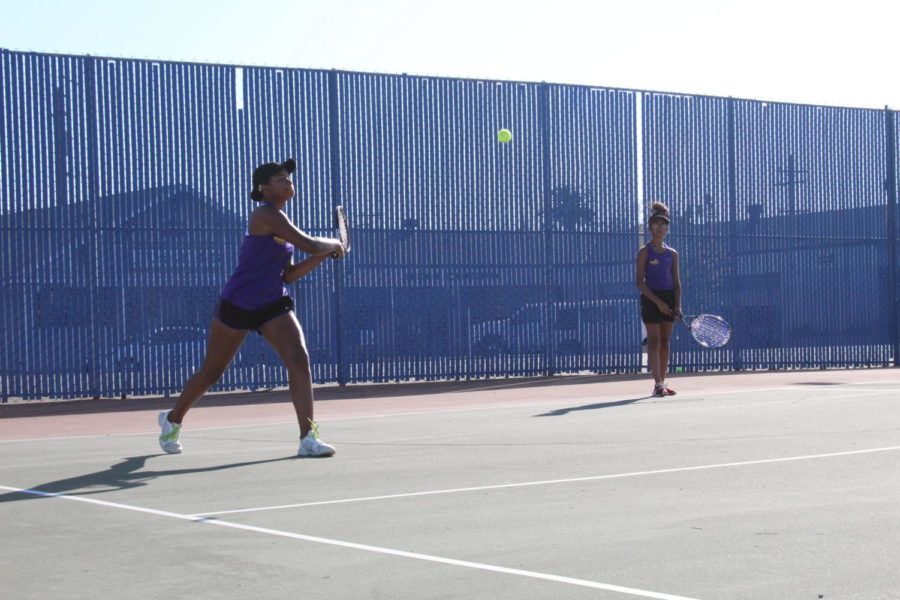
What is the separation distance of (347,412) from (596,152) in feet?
24.2

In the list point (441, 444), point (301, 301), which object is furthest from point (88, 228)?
point (441, 444)

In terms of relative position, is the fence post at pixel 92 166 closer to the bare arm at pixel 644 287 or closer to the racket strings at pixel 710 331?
the bare arm at pixel 644 287

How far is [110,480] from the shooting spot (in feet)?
24.2

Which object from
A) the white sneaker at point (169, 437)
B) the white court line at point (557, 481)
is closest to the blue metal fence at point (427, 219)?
the white sneaker at point (169, 437)

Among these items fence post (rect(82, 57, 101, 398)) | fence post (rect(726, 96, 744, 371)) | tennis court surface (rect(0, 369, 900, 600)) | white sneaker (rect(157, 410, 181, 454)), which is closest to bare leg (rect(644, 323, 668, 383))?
tennis court surface (rect(0, 369, 900, 600))

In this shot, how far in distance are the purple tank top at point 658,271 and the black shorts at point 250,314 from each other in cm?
609

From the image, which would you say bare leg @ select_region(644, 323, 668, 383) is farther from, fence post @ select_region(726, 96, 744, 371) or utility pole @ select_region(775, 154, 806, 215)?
utility pole @ select_region(775, 154, 806, 215)

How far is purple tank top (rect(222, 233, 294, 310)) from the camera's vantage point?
8367mm

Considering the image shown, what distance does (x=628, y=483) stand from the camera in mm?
6742

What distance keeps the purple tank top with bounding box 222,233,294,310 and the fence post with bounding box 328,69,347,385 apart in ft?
28.4

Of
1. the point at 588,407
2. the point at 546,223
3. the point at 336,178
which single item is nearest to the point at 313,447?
the point at 588,407

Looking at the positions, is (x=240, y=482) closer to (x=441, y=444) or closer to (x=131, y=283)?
(x=441, y=444)

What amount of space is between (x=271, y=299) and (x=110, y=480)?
5.37ft

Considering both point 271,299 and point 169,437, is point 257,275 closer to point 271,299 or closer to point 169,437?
point 271,299
